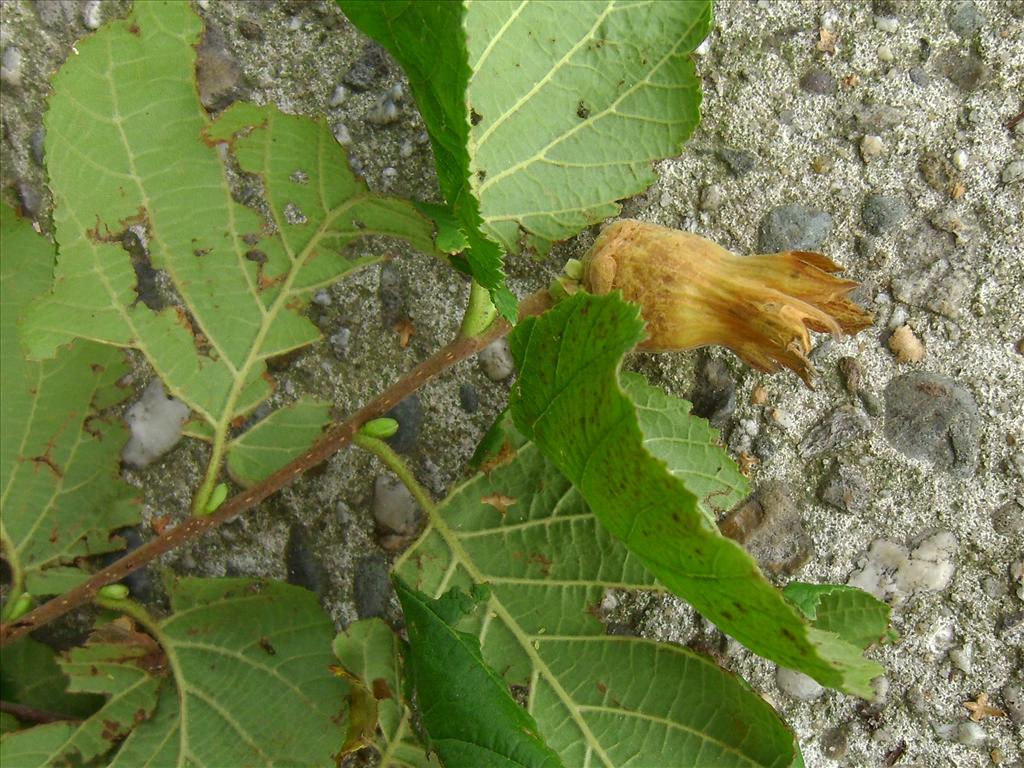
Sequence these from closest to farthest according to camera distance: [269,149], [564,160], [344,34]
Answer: [564,160] → [269,149] → [344,34]

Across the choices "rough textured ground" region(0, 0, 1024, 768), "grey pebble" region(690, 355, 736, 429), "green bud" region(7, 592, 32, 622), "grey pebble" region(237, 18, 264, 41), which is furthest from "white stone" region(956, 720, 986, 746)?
"grey pebble" region(237, 18, 264, 41)

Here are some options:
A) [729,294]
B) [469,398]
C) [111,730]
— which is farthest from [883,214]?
[111,730]

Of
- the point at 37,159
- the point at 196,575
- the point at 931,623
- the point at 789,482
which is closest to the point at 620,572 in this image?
the point at 789,482

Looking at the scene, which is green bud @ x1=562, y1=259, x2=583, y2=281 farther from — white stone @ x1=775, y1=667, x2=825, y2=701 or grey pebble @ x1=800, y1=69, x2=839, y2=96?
white stone @ x1=775, y1=667, x2=825, y2=701

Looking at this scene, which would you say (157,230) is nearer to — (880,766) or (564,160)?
(564,160)

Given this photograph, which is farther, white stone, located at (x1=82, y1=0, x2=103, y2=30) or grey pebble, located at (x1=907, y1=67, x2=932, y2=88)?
white stone, located at (x1=82, y1=0, x2=103, y2=30)

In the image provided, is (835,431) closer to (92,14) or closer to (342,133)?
(342,133)
